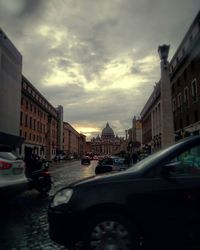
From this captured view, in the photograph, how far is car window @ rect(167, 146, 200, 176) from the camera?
12.2ft

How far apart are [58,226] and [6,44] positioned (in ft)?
149

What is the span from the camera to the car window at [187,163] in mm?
3725

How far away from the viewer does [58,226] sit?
3.71 m

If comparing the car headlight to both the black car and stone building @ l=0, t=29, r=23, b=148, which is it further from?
stone building @ l=0, t=29, r=23, b=148

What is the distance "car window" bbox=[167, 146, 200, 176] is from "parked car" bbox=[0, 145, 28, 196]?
443 cm

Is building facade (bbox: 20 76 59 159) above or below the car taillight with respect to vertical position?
above

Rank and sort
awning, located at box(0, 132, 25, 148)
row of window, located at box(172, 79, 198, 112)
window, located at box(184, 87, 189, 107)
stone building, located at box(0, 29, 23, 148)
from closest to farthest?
row of window, located at box(172, 79, 198, 112), window, located at box(184, 87, 189, 107), awning, located at box(0, 132, 25, 148), stone building, located at box(0, 29, 23, 148)

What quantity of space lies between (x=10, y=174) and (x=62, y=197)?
3.83m

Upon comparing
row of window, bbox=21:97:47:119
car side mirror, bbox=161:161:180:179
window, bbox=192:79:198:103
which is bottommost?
car side mirror, bbox=161:161:180:179

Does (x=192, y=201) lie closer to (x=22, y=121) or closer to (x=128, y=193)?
(x=128, y=193)

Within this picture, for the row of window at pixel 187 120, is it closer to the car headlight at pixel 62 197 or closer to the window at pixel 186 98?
the window at pixel 186 98

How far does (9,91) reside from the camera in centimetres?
4628

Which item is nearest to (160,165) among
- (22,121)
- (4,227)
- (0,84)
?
(4,227)

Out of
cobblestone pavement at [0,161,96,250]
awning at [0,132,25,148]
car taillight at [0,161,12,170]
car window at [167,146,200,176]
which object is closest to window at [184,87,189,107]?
awning at [0,132,25,148]
